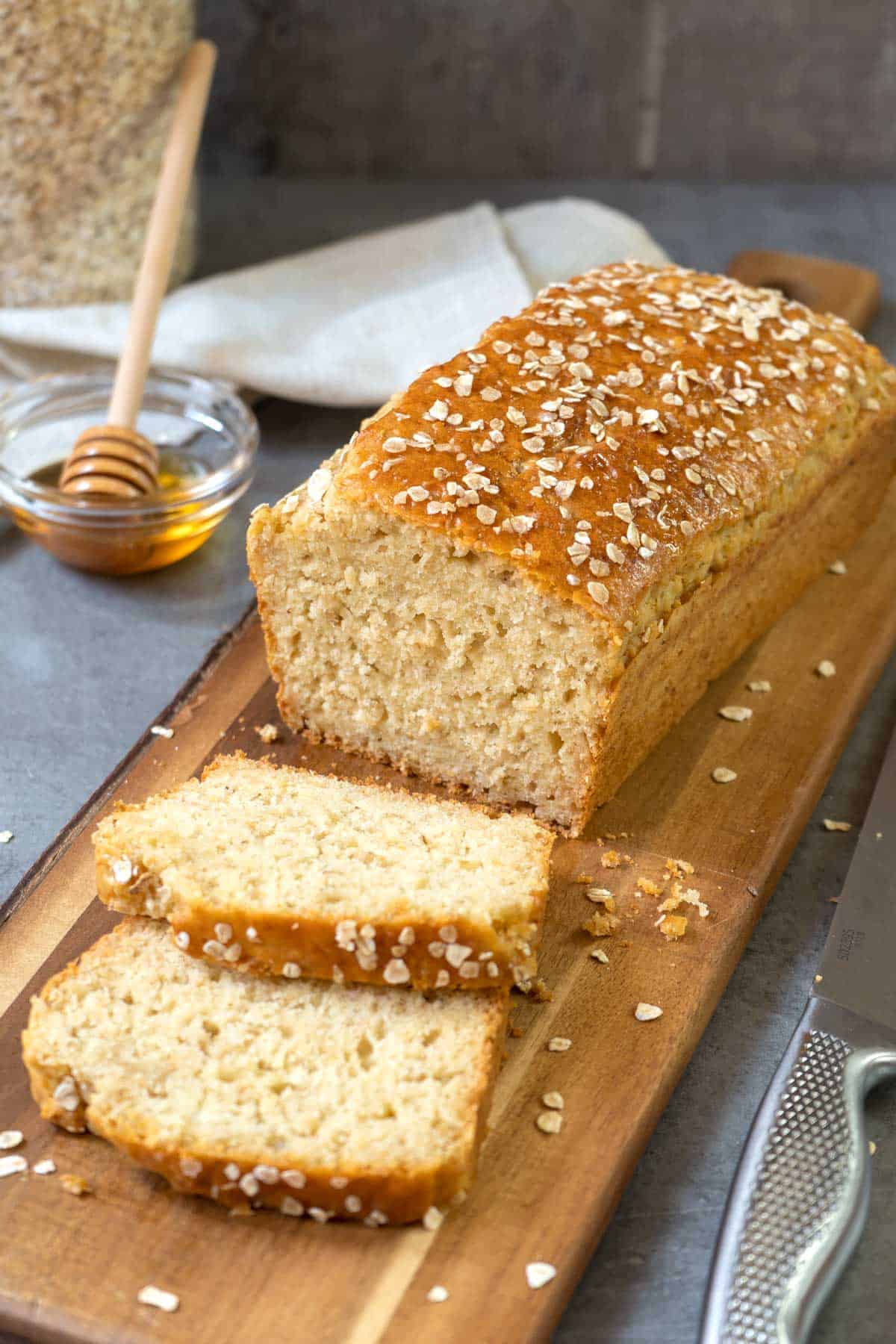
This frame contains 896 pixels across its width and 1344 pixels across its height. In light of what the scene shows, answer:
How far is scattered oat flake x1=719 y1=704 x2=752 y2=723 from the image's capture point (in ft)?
11.0

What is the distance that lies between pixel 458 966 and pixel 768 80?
14.4ft

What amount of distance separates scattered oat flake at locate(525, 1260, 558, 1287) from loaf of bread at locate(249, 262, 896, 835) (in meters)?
1.04

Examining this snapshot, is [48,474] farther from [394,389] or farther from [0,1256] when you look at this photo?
[0,1256]

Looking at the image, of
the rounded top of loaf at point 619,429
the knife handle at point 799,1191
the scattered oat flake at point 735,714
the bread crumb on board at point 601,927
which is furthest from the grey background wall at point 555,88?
the knife handle at point 799,1191

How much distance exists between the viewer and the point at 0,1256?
2199mm

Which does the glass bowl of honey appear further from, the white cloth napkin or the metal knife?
the metal knife

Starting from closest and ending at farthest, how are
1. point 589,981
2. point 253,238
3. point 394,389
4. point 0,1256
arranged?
point 0,1256
point 589,981
point 394,389
point 253,238

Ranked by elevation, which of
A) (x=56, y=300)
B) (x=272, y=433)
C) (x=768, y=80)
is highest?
(x=768, y=80)

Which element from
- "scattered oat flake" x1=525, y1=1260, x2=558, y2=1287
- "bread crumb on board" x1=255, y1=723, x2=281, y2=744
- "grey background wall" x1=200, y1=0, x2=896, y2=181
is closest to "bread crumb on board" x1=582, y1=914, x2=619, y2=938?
"scattered oat flake" x1=525, y1=1260, x2=558, y2=1287

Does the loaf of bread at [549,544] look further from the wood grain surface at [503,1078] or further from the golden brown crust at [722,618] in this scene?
the wood grain surface at [503,1078]

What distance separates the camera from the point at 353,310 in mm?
4461

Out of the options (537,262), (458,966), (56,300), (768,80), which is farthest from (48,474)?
(768,80)

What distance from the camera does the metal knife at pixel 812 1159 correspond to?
6.85 ft

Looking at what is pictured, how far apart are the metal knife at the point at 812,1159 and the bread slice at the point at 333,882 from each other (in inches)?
19.9
